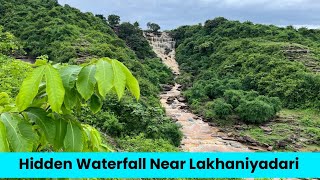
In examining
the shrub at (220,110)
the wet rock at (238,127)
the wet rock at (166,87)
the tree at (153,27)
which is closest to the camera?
the wet rock at (238,127)

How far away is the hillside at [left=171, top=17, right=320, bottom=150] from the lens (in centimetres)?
2061

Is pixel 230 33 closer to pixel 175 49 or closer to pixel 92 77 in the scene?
pixel 175 49

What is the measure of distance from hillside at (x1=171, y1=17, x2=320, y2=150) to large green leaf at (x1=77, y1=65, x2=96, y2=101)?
18.8 meters

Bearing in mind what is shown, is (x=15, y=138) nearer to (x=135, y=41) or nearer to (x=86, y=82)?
(x=86, y=82)

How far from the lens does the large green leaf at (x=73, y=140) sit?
110 centimetres

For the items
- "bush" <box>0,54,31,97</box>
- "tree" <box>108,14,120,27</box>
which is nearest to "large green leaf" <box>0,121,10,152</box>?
"bush" <box>0,54,31,97</box>

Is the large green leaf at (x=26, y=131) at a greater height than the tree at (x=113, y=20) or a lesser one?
lesser

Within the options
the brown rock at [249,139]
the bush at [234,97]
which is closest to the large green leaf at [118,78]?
the brown rock at [249,139]

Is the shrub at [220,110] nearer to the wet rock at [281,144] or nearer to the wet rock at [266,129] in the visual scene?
Answer: the wet rock at [266,129]

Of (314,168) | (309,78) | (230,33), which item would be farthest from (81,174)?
(230,33)

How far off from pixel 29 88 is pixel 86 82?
170 mm

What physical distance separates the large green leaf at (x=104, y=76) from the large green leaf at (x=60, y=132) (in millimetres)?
212

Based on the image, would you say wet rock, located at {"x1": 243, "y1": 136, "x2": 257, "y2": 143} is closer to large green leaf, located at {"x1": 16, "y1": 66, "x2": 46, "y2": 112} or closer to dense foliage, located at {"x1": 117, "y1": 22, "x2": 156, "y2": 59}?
large green leaf, located at {"x1": 16, "y1": 66, "x2": 46, "y2": 112}

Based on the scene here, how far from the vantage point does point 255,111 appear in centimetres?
A: 2123
